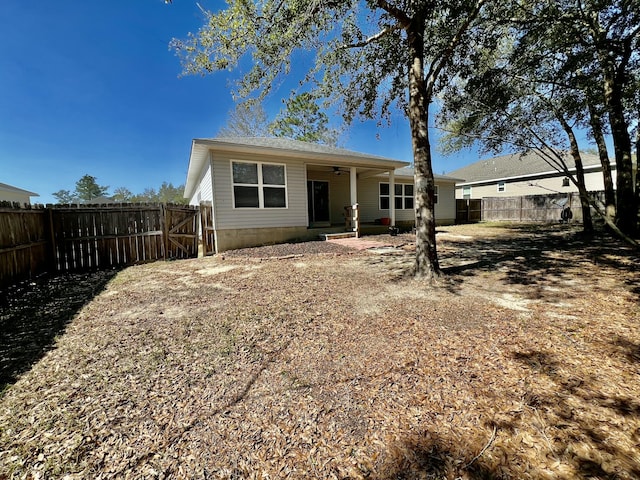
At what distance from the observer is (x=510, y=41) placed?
691cm

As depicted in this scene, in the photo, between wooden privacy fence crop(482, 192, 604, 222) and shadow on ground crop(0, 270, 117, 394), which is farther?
wooden privacy fence crop(482, 192, 604, 222)

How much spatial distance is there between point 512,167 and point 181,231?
84.8 ft

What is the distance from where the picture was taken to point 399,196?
14750 mm

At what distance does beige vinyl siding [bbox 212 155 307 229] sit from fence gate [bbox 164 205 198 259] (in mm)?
752

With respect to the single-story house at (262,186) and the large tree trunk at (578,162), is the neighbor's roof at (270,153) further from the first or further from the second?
the large tree trunk at (578,162)

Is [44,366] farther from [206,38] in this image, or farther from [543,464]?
[206,38]

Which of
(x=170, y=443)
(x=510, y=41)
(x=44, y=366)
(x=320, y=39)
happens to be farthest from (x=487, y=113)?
(x=44, y=366)

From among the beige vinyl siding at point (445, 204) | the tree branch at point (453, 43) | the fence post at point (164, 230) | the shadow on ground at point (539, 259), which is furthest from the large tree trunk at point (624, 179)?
the fence post at point (164, 230)

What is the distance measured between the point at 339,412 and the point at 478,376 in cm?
116

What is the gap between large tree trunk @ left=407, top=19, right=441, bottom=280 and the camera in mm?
4500

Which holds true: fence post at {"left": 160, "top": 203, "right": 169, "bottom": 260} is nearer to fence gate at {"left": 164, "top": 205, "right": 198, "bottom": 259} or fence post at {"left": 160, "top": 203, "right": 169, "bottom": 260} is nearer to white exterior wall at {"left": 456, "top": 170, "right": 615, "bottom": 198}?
fence gate at {"left": 164, "top": 205, "right": 198, "bottom": 259}

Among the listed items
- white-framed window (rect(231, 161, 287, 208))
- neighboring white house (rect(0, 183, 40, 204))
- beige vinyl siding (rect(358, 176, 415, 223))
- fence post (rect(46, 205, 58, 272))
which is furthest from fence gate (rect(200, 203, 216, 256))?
neighboring white house (rect(0, 183, 40, 204))

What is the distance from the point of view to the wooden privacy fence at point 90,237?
4.91 m

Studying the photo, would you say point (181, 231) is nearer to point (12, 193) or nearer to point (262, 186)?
point (262, 186)
